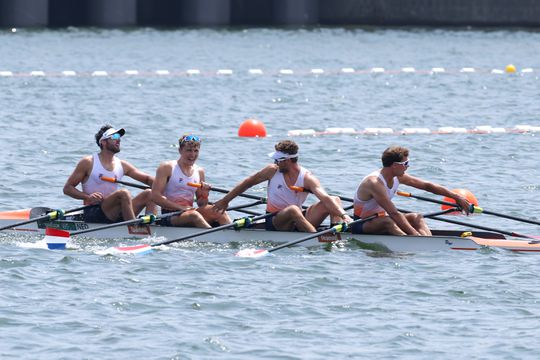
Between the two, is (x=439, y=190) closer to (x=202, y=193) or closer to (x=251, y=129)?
(x=202, y=193)

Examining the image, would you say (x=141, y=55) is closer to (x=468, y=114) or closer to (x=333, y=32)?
(x=333, y=32)

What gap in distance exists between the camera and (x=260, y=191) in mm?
21656

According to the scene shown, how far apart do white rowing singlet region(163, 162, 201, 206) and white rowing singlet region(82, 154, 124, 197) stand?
69 centimetres

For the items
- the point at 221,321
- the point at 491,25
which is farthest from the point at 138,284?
the point at 491,25

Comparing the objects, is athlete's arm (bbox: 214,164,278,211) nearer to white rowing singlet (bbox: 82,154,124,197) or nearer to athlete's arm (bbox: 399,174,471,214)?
white rowing singlet (bbox: 82,154,124,197)

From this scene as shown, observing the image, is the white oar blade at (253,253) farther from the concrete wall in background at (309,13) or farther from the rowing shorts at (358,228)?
the concrete wall in background at (309,13)

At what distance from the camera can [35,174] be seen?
882 inches

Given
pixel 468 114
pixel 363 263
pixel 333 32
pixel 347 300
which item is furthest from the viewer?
pixel 333 32

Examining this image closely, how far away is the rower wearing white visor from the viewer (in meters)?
16.0

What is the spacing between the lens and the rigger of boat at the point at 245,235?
1591cm

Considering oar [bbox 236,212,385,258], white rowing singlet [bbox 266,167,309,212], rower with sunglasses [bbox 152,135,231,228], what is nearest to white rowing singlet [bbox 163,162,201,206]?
rower with sunglasses [bbox 152,135,231,228]

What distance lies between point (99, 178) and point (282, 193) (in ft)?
7.54

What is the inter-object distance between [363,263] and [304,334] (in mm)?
3039

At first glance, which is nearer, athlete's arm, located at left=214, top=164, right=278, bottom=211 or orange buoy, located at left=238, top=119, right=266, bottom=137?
athlete's arm, located at left=214, top=164, right=278, bottom=211
